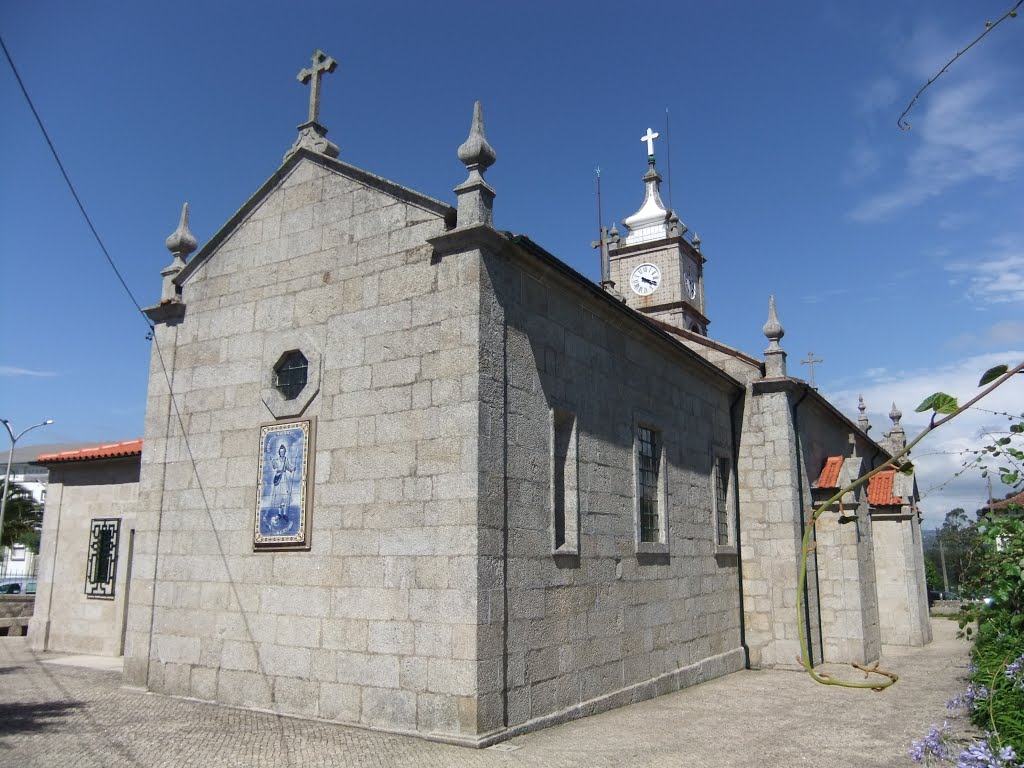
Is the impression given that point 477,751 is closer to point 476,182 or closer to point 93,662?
point 476,182

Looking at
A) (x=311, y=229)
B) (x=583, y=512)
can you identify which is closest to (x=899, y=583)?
(x=583, y=512)

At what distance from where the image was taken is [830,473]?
56.1ft

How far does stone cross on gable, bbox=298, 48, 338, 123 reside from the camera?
1082 centimetres

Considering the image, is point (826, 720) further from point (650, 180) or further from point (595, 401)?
point (650, 180)

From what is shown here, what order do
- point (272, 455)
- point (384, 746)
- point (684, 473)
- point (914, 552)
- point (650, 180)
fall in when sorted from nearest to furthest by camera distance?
point (384, 746) < point (272, 455) < point (684, 473) < point (914, 552) < point (650, 180)

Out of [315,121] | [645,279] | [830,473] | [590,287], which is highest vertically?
[645,279]

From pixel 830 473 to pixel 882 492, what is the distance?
2.70 metres

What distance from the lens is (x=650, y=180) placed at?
3425 cm

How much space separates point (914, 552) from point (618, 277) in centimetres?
1474

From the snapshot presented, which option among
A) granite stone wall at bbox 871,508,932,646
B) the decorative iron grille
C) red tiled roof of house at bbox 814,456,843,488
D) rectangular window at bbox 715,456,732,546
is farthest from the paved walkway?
granite stone wall at bbox 871,508,932,646

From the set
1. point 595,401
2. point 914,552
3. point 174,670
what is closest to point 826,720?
point 595,401

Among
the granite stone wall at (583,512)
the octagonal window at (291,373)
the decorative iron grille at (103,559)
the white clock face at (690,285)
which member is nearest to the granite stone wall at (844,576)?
the granite stone wall at (583,512)

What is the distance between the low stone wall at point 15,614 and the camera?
58.4ft

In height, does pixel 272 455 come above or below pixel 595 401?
below
